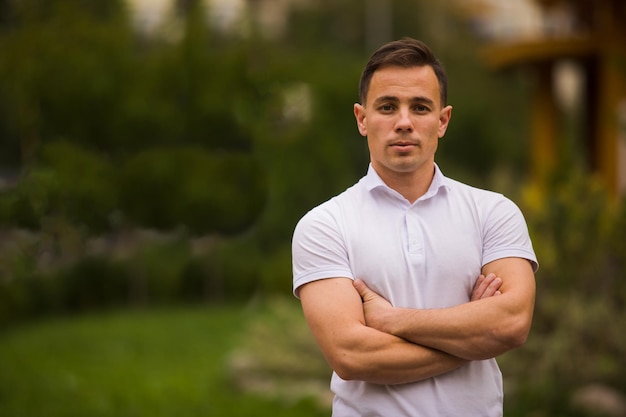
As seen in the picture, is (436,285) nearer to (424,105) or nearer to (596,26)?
(424,105)

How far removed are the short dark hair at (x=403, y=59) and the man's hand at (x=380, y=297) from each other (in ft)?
1.83

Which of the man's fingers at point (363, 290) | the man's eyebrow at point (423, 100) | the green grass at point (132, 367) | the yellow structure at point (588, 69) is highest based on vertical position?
the yellow structure at point (588, 69)

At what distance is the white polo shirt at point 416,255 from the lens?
8.93ft

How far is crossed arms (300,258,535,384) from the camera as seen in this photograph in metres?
2.68

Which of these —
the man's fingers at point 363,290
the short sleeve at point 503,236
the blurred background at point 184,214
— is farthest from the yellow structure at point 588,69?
the man's fingers at point 363,290

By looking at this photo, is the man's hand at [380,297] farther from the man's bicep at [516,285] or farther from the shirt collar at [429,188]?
the shirt collar at [429,188]

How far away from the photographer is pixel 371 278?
109 inches

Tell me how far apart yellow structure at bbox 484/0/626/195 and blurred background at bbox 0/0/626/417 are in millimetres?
39

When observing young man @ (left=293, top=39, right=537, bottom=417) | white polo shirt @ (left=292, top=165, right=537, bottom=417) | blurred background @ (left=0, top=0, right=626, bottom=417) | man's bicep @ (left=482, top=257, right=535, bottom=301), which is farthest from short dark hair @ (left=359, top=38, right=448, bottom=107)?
blurred background @ (left=0, top=0, right=626, bottom=417)

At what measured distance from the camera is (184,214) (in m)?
7.49

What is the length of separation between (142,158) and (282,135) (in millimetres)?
11588

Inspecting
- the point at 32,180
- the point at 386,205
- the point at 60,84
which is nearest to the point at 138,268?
the point at 60,84

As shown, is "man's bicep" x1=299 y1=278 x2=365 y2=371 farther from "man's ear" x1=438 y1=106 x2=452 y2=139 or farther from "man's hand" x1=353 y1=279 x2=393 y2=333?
"man's ear" x1=438 y1=106 x2=452 y2=139

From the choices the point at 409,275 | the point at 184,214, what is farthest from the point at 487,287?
the point at 184,214
